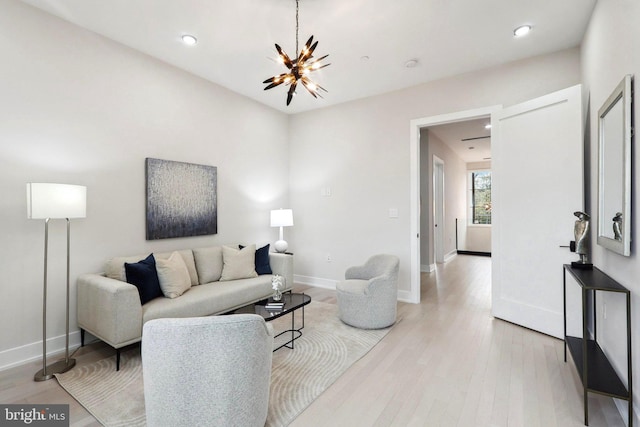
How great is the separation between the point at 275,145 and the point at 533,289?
404cm

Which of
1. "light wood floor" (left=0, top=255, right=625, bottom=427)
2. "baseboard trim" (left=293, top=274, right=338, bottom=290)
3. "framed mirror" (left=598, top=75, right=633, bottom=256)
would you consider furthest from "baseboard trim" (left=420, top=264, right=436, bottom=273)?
"framed mirror" (left=598, top=75, right=633, bottom=256)

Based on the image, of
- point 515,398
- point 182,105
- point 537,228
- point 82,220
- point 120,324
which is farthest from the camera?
point 182,105

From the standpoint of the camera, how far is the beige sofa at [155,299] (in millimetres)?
2400

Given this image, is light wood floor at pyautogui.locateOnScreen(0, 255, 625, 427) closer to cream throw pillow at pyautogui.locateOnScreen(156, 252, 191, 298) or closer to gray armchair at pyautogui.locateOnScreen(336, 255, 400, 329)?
gray armchair at pyautogui.locateOnScreen(336, 255, 400, 329)

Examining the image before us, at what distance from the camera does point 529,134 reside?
A: 3.14 metres

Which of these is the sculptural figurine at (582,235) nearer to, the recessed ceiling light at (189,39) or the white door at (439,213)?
the recessed ceiling light at (189,39)

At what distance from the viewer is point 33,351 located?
2.59 metres

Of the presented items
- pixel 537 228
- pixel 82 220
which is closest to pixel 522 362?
pixel 537 228

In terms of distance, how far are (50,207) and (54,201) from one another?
5 centimetres

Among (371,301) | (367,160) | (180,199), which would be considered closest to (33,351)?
(180,199)

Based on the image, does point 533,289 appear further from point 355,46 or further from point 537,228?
point 355,46

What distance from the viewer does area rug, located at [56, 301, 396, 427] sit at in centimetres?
190

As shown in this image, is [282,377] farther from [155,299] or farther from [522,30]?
[522,30]

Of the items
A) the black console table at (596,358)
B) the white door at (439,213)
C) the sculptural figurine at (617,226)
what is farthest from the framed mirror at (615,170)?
the white door at (439,213)
